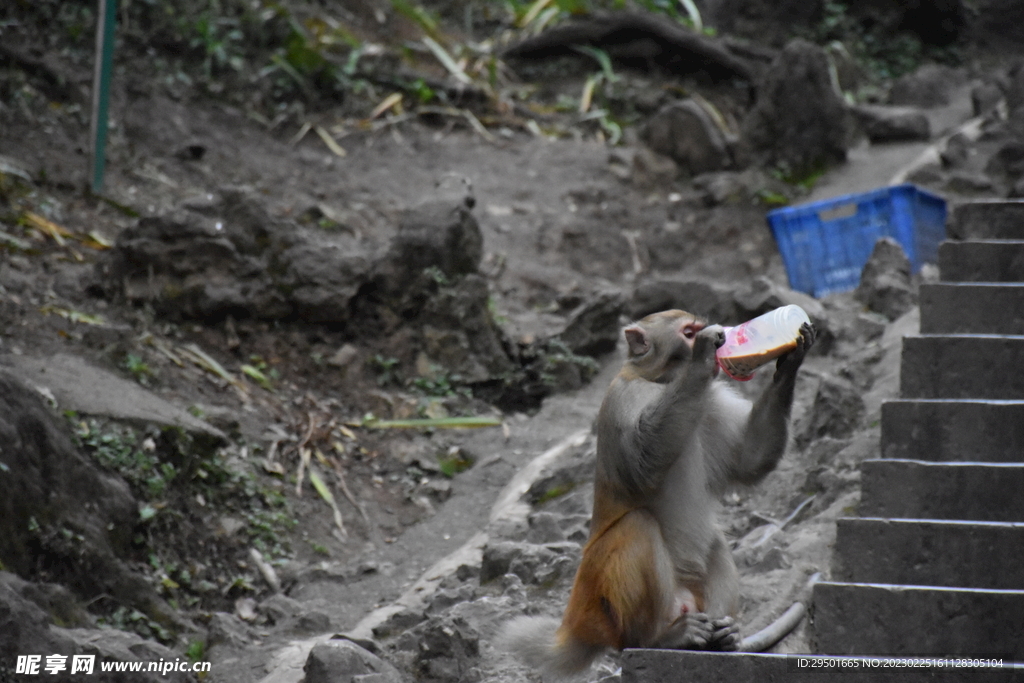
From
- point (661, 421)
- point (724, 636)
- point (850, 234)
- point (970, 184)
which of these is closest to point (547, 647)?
point (724, 636)

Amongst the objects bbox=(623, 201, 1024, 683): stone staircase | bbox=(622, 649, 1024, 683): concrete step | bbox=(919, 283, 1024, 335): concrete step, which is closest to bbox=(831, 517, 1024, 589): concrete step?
bbox=(623, 201, 1024, 683): stone staircase

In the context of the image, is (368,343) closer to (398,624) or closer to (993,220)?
(398,624)

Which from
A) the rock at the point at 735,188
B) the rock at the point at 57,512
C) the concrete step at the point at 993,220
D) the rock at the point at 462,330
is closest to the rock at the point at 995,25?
the rock at the point at 735,188

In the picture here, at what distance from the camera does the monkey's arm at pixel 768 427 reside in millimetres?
3822

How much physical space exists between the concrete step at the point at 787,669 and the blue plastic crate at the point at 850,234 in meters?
6.01

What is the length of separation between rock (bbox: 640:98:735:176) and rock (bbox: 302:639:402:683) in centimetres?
932

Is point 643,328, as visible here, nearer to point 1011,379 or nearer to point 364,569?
point 1011,379

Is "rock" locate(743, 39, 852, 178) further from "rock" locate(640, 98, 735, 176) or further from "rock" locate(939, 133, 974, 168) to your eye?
"rock" locate(939, 133, 974, 168)

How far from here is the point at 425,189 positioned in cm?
1152

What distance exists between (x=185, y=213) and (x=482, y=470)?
2.94 m

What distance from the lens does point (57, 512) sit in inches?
189

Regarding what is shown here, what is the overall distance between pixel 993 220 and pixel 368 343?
4580 mm

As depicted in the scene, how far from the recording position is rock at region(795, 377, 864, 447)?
557 cm

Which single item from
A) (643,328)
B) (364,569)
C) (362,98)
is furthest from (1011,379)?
(362,98)
